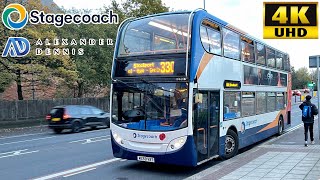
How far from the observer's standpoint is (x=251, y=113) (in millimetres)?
12859

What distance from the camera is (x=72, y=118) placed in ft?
70.9

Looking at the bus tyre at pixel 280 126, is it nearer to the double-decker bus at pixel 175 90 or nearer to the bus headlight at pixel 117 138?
the double-decker bus at pixel 175 90

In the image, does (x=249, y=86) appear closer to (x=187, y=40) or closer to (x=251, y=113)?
(x=251, y=113)

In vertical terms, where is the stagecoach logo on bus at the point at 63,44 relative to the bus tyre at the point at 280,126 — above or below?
above

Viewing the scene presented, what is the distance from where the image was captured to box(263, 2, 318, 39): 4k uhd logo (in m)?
9.15

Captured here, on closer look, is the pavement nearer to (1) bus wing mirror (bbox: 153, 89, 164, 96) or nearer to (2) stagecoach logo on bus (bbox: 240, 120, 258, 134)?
(2) stagecoach logo on bus (bbox: 240, 120, 258, 134)

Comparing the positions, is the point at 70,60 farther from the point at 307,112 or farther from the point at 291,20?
the point at 291,20

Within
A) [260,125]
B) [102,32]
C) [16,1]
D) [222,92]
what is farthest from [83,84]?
[222,92]

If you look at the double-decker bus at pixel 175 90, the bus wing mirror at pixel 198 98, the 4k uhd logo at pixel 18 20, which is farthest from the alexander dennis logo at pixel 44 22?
the bus wing mirror at pixel 198 98

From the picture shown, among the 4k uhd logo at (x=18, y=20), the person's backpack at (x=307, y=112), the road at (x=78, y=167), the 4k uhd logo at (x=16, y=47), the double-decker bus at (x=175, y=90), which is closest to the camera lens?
the double-decker bus at (x=175, y=90)

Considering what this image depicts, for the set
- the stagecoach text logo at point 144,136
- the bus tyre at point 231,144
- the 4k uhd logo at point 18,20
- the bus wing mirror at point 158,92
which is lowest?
the bus tyre at point 231,144

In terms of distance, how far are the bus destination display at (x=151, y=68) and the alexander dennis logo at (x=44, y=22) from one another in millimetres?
A: 18897

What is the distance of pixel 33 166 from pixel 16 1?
Answer: 20.3 metres

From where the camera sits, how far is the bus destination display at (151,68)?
9.03m
